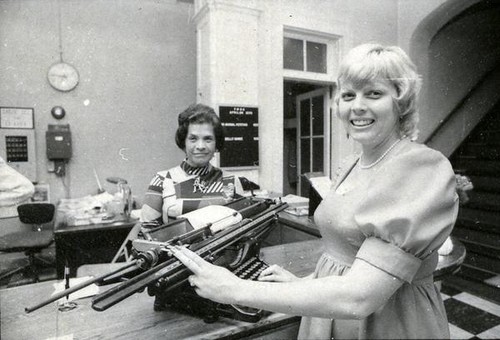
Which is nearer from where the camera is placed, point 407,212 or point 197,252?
point 407,212

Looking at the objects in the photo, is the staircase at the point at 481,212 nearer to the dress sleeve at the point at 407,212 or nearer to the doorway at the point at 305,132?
the doorway at the point at 305,132

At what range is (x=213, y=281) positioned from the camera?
712mm

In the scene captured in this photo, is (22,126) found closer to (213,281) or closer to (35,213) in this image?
(35,213)

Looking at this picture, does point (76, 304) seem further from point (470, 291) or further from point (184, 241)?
point (470, 291)

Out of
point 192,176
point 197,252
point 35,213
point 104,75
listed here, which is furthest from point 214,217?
point 104,75

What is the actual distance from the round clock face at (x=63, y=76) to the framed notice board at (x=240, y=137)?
1975 millimetres

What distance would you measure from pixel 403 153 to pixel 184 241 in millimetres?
587

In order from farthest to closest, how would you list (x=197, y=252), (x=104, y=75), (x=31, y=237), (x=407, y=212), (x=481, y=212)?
(x=481, y=212), (x=104, y=75), (x=31, y=237), (x=197, y=252), (x=407, y=212)

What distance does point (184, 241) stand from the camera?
3.01 ft

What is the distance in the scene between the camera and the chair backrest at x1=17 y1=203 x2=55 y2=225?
3.25 metres

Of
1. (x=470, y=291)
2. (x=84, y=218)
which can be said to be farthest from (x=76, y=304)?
(x=470, y=291)

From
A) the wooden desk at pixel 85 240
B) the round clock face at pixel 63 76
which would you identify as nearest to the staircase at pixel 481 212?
the wooden desk at pixel 85 240

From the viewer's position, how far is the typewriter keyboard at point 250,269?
1.13m

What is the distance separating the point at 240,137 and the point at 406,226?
2801mm
